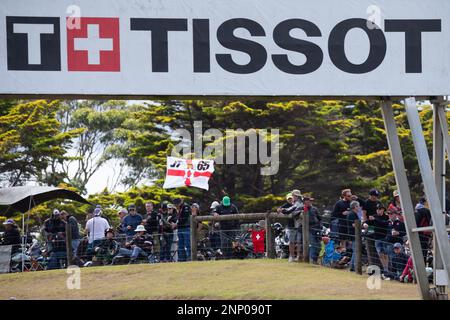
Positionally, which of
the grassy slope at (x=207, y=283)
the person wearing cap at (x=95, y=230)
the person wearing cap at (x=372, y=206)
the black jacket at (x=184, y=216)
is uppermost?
the person wearing cap at (x=372, y=206)

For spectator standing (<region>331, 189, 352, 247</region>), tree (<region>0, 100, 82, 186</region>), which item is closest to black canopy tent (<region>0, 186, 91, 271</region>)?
spectator standing (<region>331, 189, 352, 247</region>)

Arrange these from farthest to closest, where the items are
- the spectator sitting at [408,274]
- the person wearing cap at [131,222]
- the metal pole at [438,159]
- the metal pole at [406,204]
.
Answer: the person wearing cap at [131,222] < the spectator sitting at [408,274] < the metal pole at [438,159] < the metal pole at [406,204]

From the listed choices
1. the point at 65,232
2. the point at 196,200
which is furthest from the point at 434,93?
the point at 196,200

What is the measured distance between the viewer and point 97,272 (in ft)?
59.1

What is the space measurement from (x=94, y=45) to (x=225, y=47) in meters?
1.88

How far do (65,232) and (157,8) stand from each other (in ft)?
28.1

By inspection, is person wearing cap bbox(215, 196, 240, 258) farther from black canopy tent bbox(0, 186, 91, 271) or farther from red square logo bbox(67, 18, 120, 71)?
red square logo bbox(67, 18, 120, 71)

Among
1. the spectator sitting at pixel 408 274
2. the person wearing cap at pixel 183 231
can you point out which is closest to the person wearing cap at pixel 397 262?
the spectator sitting at pixel 408 274

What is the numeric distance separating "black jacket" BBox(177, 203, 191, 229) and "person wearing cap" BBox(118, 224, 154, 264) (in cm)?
74

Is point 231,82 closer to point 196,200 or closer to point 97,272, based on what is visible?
point 97,272

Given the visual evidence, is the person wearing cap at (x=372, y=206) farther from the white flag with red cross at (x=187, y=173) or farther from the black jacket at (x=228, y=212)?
the white flag with red cross at (x=187, y=173)

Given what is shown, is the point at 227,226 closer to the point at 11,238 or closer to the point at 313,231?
the point at 313,231

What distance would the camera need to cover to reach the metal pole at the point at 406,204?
13.4 m

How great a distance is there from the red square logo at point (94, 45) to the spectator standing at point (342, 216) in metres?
7.10
